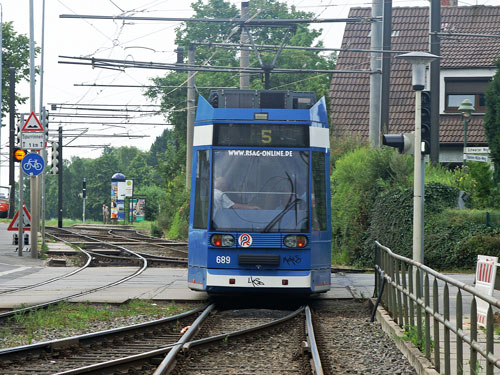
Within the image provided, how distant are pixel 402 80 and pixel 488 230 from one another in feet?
74.5

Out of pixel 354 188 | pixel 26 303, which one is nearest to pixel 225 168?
pixel 26 303

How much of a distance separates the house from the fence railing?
2728 cm

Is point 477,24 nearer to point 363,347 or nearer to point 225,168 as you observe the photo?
Answer: point 225,168

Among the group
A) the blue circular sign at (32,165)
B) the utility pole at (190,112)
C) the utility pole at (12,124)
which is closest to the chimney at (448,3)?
the utility pole at (190,112)

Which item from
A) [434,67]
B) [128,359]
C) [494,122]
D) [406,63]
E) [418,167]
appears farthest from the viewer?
[406,63]

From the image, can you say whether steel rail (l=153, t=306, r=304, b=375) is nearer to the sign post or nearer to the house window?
the sign post

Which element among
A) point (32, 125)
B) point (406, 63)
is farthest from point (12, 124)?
point (32, 125)

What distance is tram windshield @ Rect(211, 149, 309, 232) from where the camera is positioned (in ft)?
43.8

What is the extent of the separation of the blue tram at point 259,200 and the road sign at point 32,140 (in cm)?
1074

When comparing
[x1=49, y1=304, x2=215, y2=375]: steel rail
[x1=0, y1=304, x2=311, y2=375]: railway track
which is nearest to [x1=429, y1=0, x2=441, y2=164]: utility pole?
[x1=0, y1=304, x2=311, y2=375]: railway track

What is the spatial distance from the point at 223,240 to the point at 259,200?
31.0 inches

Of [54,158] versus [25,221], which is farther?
[54,158]

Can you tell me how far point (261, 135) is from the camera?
45.2 ft

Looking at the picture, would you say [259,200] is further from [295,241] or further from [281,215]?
[295,241]
